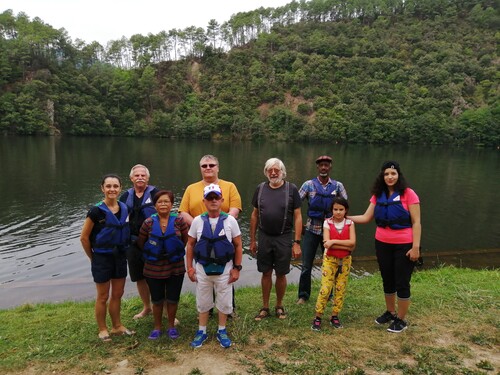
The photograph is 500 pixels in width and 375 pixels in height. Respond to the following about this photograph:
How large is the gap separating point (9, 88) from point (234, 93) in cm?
4856

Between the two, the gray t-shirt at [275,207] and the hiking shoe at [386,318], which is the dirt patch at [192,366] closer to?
the gray t-shirt at [275,207]

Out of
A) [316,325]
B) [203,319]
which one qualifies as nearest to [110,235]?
[203,319]

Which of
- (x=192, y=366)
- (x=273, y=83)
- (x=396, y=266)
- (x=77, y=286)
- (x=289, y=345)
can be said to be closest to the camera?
(x=192, y=366)

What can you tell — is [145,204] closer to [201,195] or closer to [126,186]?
[201,195]

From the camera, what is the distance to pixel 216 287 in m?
4.21

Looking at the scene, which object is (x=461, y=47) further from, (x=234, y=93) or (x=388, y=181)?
(x=388, y=181)

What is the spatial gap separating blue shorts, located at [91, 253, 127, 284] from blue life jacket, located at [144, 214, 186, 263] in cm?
35

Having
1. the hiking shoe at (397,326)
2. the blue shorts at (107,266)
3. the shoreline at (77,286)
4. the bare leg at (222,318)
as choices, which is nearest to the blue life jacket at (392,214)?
the hiking shoe at (397,326)

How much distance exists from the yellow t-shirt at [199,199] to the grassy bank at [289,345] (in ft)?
5.21

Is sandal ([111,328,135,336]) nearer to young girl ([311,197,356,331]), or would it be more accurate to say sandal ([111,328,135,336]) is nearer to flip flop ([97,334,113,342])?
flip flop ([97,334,113,342])

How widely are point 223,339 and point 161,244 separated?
137cm

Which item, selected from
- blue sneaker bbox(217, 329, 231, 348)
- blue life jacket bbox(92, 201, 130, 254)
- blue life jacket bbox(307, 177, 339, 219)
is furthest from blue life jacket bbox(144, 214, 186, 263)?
blue life jacket bbox(307, 177, 339, 219)

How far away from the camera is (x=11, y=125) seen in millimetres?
63406

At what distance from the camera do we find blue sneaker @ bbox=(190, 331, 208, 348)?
4.14 m
